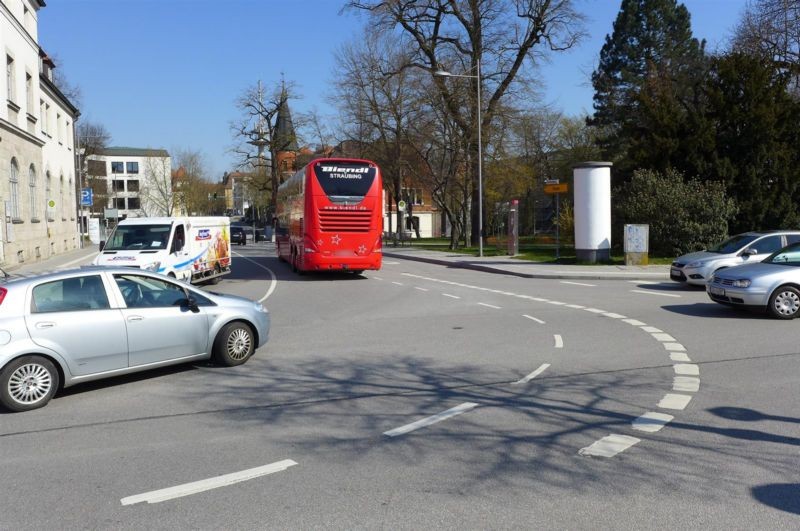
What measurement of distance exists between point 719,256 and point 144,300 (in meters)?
15.3

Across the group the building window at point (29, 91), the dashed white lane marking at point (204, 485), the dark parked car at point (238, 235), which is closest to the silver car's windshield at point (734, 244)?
the dashed white lane marking at point (204, 485)

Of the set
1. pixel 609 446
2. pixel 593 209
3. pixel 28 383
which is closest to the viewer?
pixel 609 446

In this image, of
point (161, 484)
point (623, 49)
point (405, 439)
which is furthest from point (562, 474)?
point (623, 49)

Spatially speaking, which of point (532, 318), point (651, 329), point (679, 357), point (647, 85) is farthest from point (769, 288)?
point (647, 85)

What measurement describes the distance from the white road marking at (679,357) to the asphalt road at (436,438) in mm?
67

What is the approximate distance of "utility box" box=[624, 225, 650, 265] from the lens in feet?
84.5

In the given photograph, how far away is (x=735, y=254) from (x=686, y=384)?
1193cm

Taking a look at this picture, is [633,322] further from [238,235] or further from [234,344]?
[238,235]

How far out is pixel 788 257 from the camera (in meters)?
13.4

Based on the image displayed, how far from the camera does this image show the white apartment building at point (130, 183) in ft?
271

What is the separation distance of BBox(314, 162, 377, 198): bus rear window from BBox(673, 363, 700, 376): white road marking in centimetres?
1536

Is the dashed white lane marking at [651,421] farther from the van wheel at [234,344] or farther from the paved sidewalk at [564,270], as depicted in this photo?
the paved sidewalk at [564,270]

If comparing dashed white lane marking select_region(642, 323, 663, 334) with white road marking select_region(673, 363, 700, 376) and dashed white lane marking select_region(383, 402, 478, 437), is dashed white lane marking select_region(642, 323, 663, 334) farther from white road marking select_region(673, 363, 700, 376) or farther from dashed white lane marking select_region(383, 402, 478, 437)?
dashed white lane marking select_region(383, 402, 478, 437)

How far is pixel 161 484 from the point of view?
492 cm
